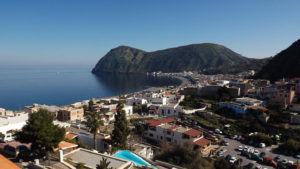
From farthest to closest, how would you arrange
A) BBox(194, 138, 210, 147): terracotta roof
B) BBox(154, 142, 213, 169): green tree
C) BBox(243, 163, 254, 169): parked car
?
BBox(194, 138, 210, 147): terracotta roof
BBox(243, 163, 254, 169): parked car
BBox(154, 142, 213, 169): green tree

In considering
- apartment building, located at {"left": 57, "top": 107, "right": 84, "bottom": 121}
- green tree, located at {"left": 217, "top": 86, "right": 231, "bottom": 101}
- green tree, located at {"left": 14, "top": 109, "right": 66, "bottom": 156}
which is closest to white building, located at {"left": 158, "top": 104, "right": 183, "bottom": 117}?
green tree, located at {"left": 217, "top": 86, "right": 231, "bottom": 101}

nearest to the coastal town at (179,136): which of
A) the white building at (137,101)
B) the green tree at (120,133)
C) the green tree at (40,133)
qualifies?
the green tree at (120,133)

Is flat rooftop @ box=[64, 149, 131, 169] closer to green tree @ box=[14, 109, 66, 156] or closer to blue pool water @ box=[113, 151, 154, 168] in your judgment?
green tree @ box=[14, 109, 66, 156]

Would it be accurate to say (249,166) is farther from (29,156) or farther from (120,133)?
(29,156)

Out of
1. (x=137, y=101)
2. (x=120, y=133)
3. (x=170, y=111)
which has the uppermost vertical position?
(x=120, y=133)

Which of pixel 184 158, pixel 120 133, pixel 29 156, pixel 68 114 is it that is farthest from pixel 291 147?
pixel 68 114

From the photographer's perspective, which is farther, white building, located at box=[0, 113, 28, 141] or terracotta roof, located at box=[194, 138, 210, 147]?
terracotta roof, located at box=[194, 138, 210, 147]
